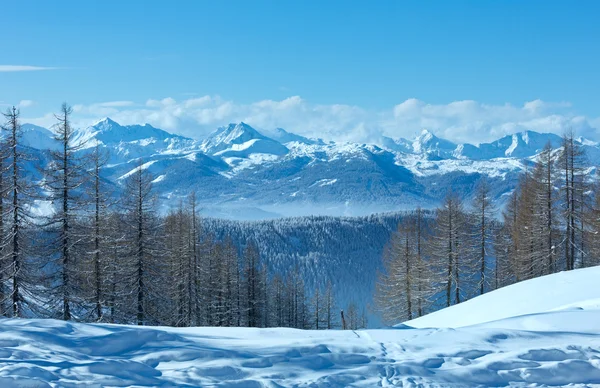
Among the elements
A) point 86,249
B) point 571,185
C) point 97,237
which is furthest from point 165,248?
point 571,185

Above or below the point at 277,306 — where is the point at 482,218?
above

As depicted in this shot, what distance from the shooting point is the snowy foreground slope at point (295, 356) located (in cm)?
732

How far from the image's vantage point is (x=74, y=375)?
7.12 meters

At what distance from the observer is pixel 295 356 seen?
27.2 feet

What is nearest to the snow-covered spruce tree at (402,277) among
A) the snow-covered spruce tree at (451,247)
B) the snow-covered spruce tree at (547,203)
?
the snow-covered spruce tree at (451,247)

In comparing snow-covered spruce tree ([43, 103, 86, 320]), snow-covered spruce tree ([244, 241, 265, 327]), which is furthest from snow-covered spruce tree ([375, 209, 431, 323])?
snow-covered spruce tree ([43, 103, 86, 320])

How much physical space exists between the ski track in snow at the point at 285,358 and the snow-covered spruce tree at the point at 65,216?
12.5 meters

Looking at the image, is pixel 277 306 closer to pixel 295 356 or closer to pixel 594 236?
pixel 594 236

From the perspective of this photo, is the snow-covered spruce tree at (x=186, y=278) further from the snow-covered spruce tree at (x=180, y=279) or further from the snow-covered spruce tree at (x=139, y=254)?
the snow-covered spruce tree at (x=139, y=254)

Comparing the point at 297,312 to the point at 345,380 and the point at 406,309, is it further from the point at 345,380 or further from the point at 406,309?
the point at 345,380

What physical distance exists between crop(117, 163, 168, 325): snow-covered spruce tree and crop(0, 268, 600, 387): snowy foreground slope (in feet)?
49.1

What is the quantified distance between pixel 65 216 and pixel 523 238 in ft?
92.7

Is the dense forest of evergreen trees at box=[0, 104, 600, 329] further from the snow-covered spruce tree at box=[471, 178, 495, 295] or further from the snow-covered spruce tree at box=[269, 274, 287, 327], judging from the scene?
the snow-covered spruce tree at box=[269, 274, 287, 327]

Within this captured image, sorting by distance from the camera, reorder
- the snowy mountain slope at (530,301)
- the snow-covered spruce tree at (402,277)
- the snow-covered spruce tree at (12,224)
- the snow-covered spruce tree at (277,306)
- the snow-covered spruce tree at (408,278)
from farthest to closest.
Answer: the snow-covered spruce tree at (277,306), the snow-covered spruce tree at (402,277), the snow-covered spruce tree at (408,278), the snow-covered spruce tree at (12,224), the snowy mountain slope at (530,301)
